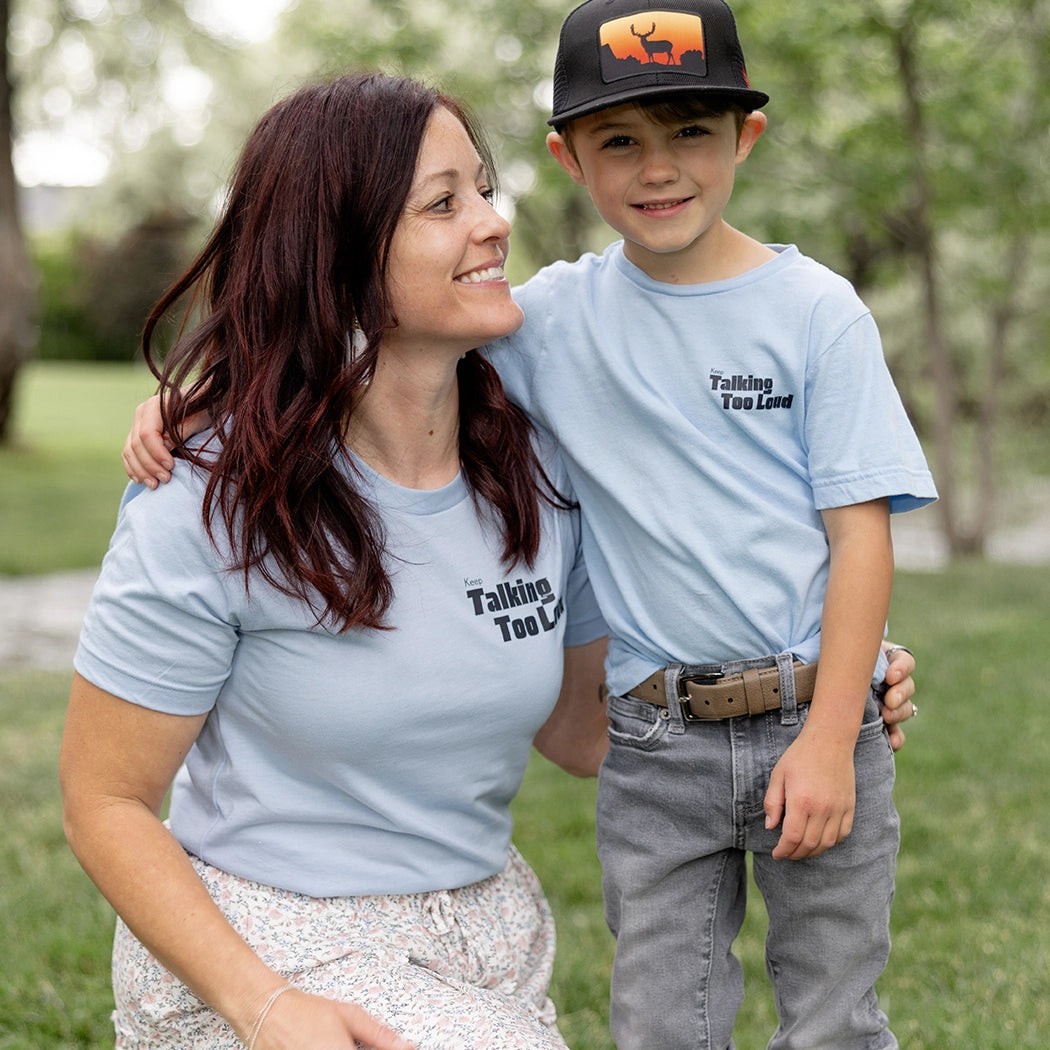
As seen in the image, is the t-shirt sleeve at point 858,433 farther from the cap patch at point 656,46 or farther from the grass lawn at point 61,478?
the grass lawn at point 61,478

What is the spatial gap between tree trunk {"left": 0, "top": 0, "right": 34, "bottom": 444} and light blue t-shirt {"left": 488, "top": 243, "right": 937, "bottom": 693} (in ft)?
44.3

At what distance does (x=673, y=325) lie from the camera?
223 centimetres

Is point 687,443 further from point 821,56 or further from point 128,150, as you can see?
point 128,150

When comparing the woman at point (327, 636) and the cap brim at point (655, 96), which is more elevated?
the cap brim at point (655, 96)

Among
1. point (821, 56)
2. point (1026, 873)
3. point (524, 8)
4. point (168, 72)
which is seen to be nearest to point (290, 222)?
point (1026, 873)

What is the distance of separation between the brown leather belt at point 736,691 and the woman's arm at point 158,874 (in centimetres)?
68

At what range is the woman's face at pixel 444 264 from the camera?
209 cm

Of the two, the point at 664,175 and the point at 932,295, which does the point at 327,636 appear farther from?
the point at 932,295

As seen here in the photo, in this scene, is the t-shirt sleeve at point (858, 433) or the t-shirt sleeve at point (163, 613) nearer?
the t-shirt sleeve at point (163, 613)

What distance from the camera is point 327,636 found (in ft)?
6.65

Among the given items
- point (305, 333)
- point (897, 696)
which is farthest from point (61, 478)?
point (897, 696)

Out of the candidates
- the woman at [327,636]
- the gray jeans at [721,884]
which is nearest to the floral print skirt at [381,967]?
the woman at [327,636]

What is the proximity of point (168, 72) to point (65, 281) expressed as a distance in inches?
1014

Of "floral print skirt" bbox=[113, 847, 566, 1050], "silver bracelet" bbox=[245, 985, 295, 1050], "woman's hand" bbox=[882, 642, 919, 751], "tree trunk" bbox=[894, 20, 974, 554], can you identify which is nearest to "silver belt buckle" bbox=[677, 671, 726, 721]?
"woman's hand" bbox=[882, 642, 919, 751]
